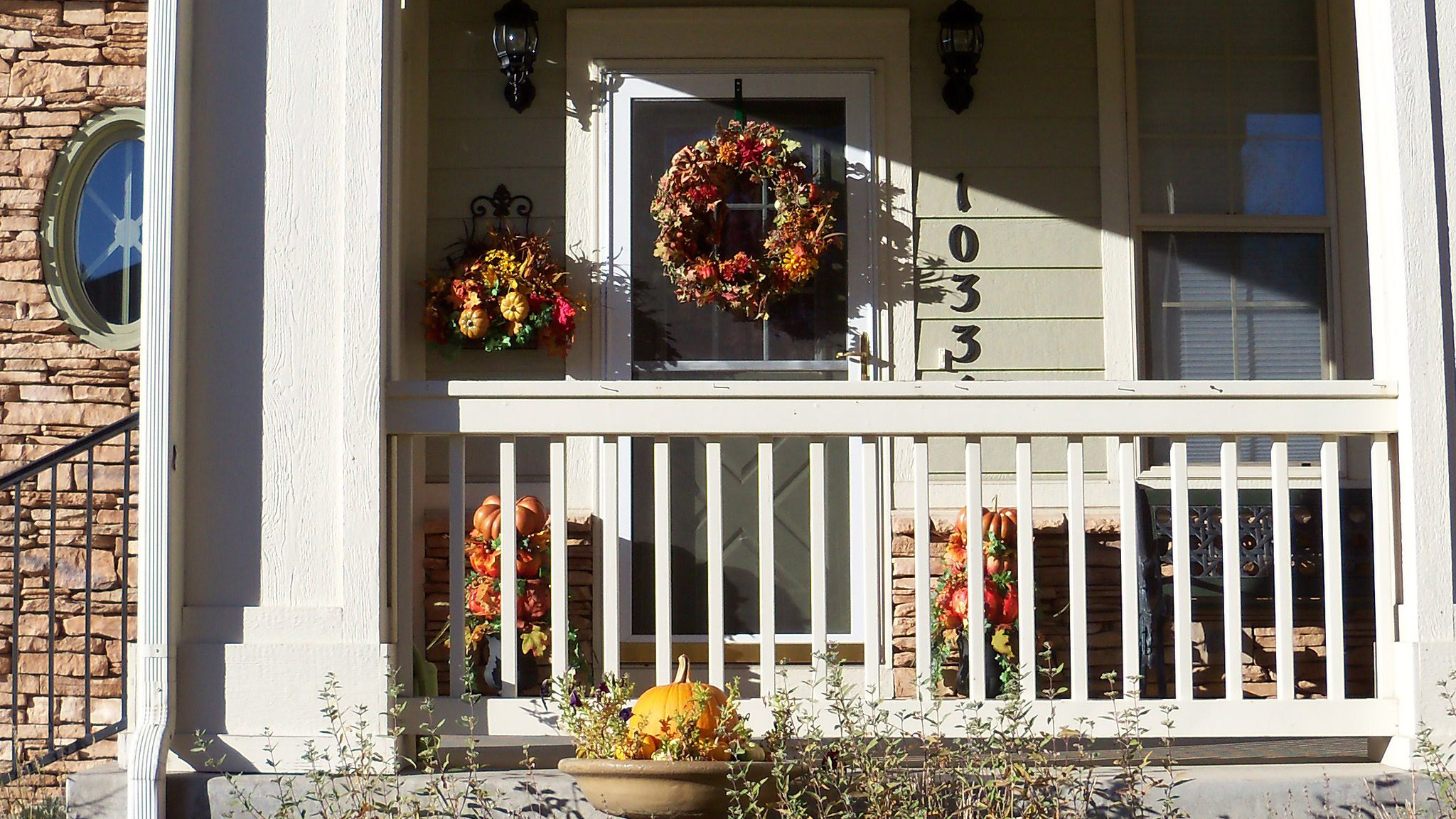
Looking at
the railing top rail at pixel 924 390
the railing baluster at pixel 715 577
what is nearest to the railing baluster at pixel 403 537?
the railing top rail at pixel 924 390

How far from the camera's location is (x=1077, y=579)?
306cm

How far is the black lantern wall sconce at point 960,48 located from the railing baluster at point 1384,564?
1984 mm

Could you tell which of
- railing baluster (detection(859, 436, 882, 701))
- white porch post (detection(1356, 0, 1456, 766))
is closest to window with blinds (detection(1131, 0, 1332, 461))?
white porch post (detection(1356, 0, 1456, 766))

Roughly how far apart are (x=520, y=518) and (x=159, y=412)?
Answer: 4.81 ft

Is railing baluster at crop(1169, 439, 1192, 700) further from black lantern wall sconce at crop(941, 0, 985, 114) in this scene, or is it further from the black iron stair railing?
the black iron stair railing

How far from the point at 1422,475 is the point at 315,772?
248cm

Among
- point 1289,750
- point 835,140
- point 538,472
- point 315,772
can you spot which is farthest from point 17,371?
point 1289,750

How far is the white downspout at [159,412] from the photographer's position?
285cm

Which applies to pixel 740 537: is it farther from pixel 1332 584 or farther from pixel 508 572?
pixel 1332 584

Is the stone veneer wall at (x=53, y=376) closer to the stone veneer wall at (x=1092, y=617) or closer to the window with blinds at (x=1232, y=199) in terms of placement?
the stone veneer wall at (x=1092, y=617)

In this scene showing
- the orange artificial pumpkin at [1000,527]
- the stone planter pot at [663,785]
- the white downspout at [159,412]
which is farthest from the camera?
the orange artificial pumpkin at [1000,527]

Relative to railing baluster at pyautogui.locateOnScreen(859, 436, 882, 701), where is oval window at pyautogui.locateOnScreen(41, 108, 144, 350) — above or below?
above

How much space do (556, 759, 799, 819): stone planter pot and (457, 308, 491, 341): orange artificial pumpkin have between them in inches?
76.2

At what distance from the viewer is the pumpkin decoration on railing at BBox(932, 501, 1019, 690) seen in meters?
4.21
